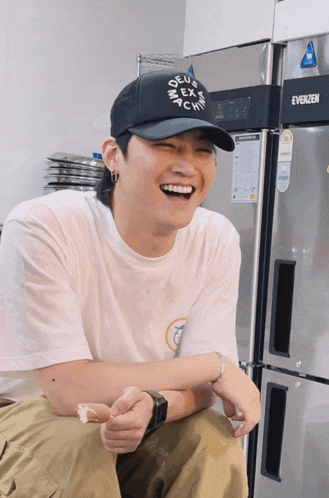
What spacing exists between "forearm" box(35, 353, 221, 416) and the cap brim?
478 mm

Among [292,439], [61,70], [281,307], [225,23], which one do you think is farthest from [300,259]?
[61,70]

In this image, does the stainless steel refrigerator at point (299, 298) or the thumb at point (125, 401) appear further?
the stainless steel refrigerator at point (299, 298)

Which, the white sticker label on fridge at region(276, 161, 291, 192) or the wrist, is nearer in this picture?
the wrist

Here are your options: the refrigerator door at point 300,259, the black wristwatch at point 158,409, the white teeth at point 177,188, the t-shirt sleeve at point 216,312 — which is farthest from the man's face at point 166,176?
the refrigerator door at point 300,259

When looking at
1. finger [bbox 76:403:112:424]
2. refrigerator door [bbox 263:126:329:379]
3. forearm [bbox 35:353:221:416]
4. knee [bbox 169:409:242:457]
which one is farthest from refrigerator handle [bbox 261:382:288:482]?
finger [bbox 76:403:112:424]

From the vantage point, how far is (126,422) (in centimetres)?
126

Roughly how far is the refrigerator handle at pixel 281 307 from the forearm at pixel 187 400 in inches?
41.3

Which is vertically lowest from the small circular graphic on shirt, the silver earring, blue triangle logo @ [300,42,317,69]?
the small circular graphic on shirt

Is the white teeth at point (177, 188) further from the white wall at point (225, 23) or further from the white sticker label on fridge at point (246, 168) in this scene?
the white wall at point (225, 23)

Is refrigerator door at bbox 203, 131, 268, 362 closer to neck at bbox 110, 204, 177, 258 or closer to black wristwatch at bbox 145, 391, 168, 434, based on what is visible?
neck at bbox 110, 204, 177, 258

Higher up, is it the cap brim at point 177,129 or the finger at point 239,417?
the cap brim at point 177,129

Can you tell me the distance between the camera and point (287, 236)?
255 centimetres

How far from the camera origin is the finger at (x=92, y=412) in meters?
1.14

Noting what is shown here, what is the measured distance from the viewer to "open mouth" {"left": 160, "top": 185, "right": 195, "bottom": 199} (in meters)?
1.44
